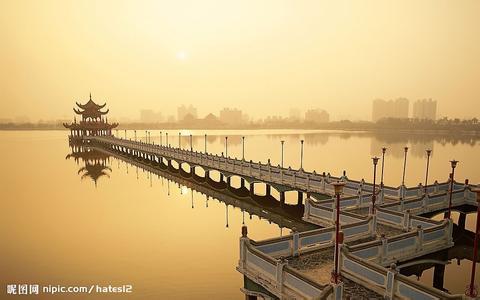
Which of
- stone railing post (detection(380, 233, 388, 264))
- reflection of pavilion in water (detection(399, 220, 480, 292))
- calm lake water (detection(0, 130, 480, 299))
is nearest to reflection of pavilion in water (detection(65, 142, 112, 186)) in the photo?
calm lake water (detection(0, 130, 480, 299))

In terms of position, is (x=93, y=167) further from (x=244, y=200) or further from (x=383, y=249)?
(x=383, y=249)

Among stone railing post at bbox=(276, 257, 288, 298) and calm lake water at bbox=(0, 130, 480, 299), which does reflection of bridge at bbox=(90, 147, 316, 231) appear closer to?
calm lake water at bbox=(0, 130, 480, 299)

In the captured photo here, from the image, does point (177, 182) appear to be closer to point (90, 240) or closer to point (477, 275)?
point (90, 240)

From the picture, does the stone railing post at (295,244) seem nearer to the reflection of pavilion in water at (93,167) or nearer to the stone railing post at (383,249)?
the stone railing post at (383,249)

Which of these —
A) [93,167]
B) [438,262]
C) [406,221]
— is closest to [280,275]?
[438,262]

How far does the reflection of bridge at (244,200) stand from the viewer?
106 feet

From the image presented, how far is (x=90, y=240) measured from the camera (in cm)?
2675

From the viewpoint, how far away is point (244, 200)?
4050 centimetres

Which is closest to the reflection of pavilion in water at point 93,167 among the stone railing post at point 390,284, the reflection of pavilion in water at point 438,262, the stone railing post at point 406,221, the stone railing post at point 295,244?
the stone railing post at point 295,244

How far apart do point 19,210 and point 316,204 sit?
3274 cm

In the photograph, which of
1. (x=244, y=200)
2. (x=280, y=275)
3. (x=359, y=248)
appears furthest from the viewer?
(x=244, y=200)

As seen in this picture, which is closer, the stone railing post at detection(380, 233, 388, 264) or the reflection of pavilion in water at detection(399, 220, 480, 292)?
the stone railing post at detection(380, 233, 388, 264)

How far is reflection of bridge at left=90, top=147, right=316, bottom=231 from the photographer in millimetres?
32281

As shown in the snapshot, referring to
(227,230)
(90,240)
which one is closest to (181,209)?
(227,230)
